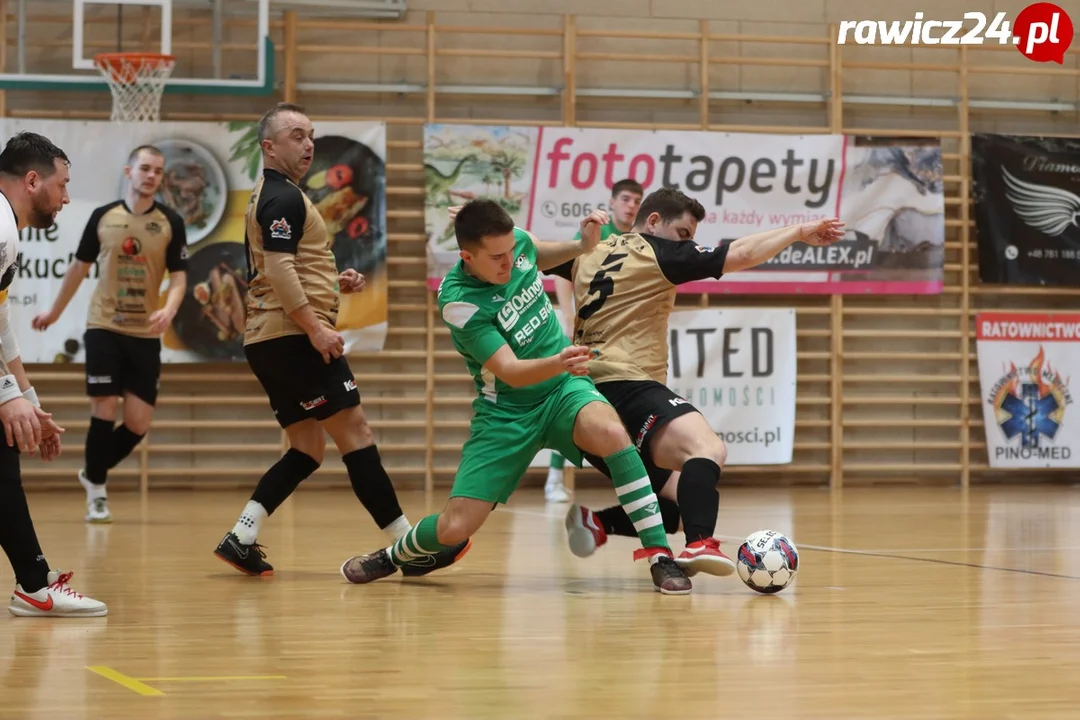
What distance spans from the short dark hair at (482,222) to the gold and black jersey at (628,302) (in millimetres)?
705

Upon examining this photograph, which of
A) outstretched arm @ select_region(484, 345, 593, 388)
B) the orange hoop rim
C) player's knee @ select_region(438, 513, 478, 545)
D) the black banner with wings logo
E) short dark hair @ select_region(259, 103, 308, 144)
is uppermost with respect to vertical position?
the orange hoop rim

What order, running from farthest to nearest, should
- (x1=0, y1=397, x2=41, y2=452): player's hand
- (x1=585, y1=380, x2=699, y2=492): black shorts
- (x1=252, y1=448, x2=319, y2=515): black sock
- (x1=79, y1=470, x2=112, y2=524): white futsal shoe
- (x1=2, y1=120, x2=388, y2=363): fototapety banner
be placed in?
(x1=2, y1=120, x2=388, y2=363): fototapety banner → (x1=79, y1=470, x2=112, y2=524): white futsal shoe → (x1=252, y1=448, x2=319, y2=515): black sock → (x1=585, y1=380, x2=699, y2=492): black shorts → (x1=0, y1=397, x2=41, y2=452): player's hand

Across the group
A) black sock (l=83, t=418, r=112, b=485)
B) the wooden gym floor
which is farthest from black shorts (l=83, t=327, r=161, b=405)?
the wooden gym floor

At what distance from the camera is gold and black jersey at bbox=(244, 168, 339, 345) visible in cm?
→ 450

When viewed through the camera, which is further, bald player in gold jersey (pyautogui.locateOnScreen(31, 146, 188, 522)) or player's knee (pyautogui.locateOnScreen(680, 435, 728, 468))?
bald player in gold jersey (pyautogui.locateOnScreen(31, 146, 188, 522))

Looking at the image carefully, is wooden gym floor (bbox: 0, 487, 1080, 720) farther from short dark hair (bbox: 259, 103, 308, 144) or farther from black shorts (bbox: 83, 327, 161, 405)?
short dark hair (bbox: 259, 103, 308, 144)

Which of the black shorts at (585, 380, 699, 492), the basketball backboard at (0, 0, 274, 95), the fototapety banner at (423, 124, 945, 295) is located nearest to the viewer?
the black shorts at (585, 380, 699, 492)

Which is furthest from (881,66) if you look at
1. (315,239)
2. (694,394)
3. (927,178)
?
(315,239)

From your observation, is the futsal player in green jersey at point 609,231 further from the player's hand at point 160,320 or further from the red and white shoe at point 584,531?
the player's hand at point 160,320

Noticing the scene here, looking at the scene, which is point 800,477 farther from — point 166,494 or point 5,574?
point 5,574

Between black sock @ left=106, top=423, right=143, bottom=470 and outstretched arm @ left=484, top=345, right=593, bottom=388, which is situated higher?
outstretched arm @ left=484, top=345, right=593, bottom=388

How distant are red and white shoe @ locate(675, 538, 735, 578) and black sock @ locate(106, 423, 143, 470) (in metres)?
3.80

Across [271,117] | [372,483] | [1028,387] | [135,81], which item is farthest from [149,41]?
[1028,387]

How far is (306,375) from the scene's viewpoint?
456 centimetres
